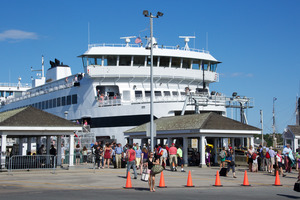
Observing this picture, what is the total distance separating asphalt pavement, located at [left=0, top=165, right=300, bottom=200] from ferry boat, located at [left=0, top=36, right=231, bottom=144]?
53.4ft

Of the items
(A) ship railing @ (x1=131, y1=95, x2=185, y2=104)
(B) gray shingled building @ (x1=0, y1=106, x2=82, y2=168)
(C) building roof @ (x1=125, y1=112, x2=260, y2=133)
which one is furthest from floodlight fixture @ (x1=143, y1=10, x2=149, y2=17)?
(A) ship railing @ (x1=131, y1=95, x2=185, y2=104)

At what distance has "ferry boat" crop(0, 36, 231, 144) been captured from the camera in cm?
3853

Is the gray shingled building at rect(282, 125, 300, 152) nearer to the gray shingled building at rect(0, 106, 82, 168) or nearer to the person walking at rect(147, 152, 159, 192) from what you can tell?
the gray shingled building at rect(0, 106, 82, 168)

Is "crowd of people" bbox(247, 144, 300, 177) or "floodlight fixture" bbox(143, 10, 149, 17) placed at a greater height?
"floodlight fixture" bbox(143, 10, 149, 17)

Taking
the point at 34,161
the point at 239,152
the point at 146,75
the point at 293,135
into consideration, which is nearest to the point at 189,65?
the point at 146,75

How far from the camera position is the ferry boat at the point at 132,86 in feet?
126

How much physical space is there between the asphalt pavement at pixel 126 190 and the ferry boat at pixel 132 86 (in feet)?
53.4

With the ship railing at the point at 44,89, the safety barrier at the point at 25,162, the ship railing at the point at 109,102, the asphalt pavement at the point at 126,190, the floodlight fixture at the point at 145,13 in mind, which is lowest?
the asphalt pavement at the point at 126,190

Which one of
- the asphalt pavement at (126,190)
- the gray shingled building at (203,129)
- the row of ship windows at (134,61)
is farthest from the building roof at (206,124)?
the row of ship windows at (134,61)

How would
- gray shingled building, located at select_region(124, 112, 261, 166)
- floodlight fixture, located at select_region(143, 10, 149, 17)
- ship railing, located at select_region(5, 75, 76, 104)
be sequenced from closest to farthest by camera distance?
floodlight fixture, located at select_region(143, 10, 149, 17)
gray shingled building, located at select_region(124, 112, 261, 166)
ship railing, located at select_region(5, 75, 76, 104)

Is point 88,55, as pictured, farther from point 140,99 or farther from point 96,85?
point 140,99

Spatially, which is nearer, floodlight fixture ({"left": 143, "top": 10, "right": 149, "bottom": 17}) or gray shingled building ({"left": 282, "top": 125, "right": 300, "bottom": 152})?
floodlight fixture ({"left": 143, "top": 10, "right": 149, "bottom": 17})

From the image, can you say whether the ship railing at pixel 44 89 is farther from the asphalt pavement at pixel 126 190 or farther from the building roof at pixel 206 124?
the asphalt pavement at pixel 126 190

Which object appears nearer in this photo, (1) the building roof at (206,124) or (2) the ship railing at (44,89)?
(1) the building roof at (206,124)
